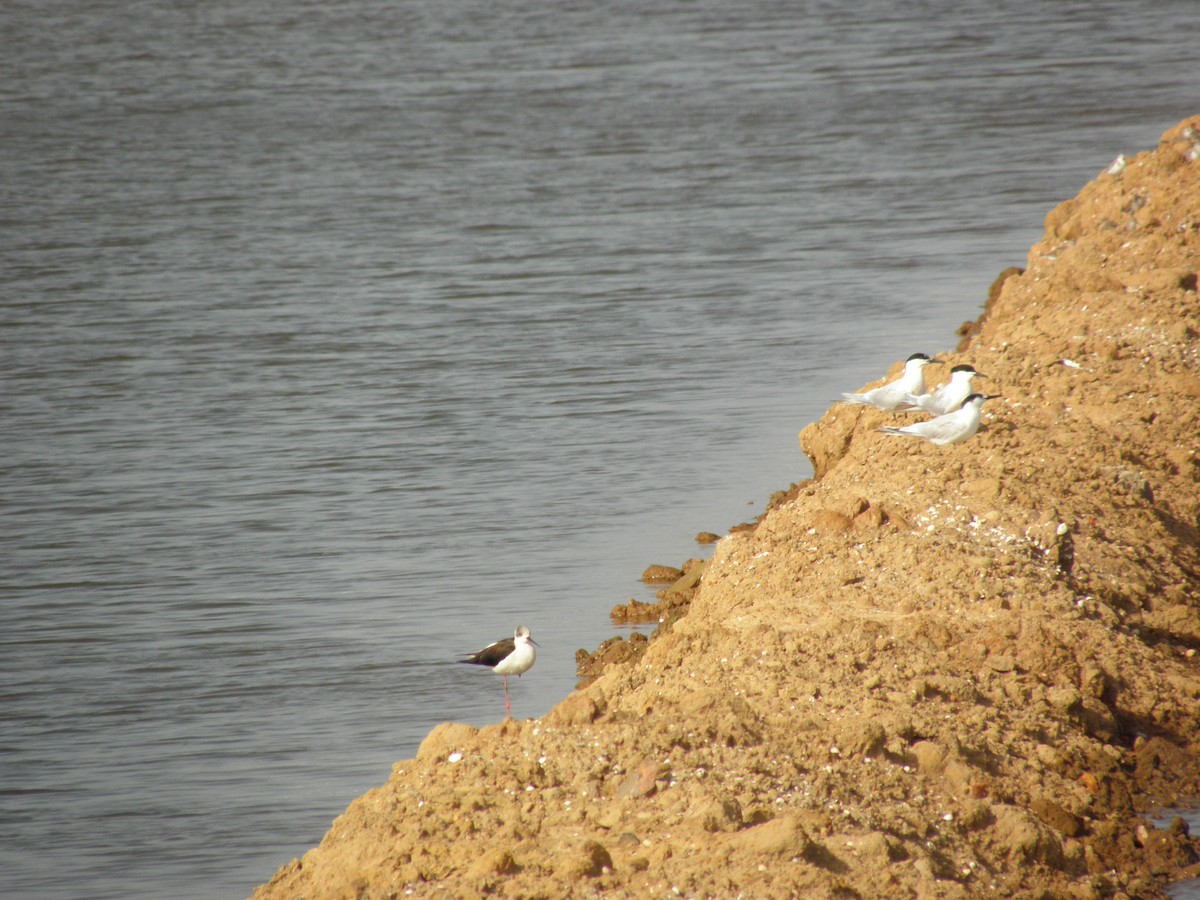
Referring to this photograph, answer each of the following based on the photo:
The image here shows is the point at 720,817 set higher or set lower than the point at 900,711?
higher

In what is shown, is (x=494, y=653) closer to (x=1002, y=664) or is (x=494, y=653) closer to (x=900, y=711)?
(x=900, y=711)

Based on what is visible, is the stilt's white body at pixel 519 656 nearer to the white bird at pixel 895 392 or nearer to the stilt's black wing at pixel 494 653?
the stilt's black wing at pixel 494 653

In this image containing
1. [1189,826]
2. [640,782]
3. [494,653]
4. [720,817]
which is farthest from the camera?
[494,653]

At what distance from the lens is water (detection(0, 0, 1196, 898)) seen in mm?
8602

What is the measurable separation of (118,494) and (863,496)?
640 centimetres

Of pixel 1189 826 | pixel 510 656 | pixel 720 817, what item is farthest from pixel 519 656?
pixel 1189 826

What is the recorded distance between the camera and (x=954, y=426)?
27.1 feet

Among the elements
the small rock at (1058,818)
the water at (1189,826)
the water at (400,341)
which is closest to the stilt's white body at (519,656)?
the water at (400,341)

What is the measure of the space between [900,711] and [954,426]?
219cm

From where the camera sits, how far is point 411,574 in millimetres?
10406

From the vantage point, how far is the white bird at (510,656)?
25.5ft

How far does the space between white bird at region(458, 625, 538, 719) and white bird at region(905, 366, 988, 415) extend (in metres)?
2.63

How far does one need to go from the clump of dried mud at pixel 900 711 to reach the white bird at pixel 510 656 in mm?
652

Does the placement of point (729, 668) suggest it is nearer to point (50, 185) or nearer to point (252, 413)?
point (252, 413)
